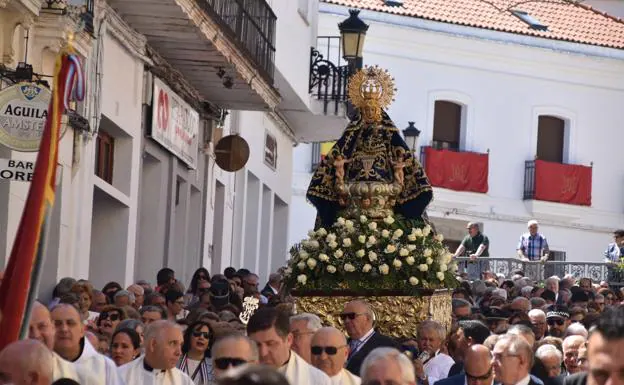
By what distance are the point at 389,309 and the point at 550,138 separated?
30.3m

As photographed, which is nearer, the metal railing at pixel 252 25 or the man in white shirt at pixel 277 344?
the man in white shirt at pixel 277 344

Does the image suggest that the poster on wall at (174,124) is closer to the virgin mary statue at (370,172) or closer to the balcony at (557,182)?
the virgin mary statue at (370,172)

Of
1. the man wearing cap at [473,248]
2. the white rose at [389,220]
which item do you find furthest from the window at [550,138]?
the white rose at [389,220]

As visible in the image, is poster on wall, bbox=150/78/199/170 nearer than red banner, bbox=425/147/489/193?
Yes

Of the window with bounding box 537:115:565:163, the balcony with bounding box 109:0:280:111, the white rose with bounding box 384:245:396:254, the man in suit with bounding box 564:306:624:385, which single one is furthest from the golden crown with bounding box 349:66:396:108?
the window with bounding box 537:115:565:163

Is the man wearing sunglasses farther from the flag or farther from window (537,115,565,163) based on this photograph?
window (537,115,565,163)

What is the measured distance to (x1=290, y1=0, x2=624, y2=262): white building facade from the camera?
4262 centimetres

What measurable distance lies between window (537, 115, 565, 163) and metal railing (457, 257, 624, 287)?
41.4 ft

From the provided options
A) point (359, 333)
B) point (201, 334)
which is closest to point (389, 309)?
point (359, 333)

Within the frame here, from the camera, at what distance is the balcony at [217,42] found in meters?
19.4

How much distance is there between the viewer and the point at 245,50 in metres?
21.9

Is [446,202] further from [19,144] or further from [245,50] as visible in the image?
[19,144]

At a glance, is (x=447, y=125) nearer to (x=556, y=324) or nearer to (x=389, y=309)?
(x=556, y=324)

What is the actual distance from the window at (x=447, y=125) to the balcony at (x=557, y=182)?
1.83 meters
